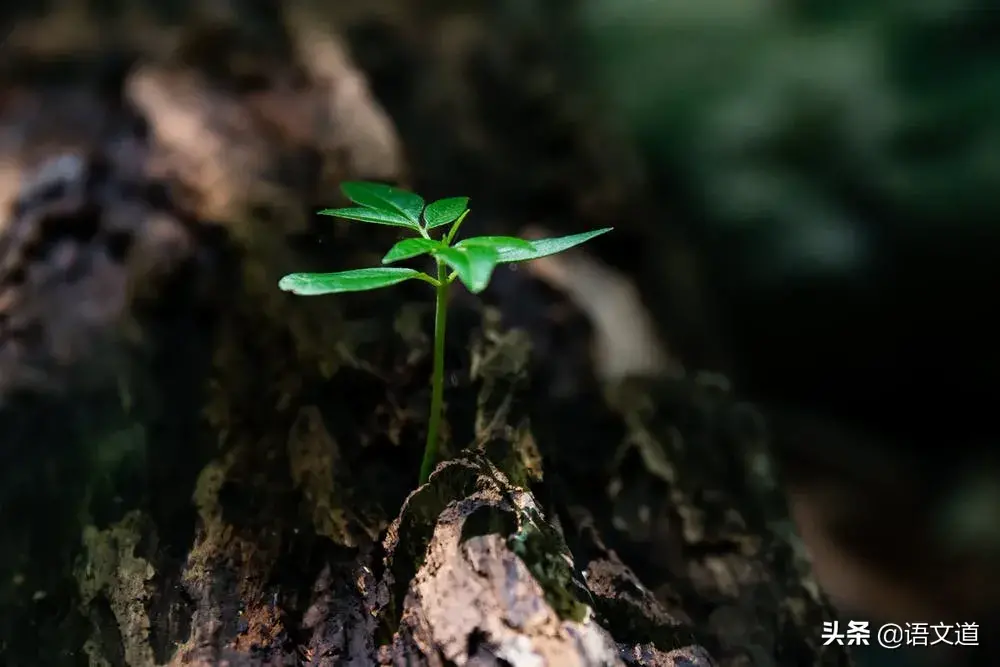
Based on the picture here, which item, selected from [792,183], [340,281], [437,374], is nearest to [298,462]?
[437,374]

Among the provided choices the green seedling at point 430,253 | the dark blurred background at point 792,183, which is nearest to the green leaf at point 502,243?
the green seedling at point 430,253

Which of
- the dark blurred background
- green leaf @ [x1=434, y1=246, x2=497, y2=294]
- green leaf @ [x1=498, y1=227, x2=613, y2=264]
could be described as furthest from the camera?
the dark blurred background

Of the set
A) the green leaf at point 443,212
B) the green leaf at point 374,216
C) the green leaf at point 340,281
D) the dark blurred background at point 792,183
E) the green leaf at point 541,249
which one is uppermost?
the dark blurred background at point 792,183

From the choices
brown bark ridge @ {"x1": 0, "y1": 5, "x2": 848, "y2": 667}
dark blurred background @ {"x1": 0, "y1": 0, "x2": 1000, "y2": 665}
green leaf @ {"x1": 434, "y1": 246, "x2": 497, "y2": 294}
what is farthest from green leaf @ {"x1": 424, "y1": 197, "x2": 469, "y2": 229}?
dark blurred background @ {"x1": 0, "y1": 0, "x2": 1000, "y2": 665}

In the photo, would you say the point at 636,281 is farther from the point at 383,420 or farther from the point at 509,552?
the point at 509,552

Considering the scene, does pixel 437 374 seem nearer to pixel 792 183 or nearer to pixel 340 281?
pixel 340 281

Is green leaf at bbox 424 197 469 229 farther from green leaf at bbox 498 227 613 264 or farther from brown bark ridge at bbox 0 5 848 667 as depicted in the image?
brown bark ridge at bbox 0 5 848 667

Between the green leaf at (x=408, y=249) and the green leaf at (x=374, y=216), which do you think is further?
the green leaf at (x=374, y=216)

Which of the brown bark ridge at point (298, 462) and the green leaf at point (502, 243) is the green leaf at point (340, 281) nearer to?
the green leaf at point (502, 243)
